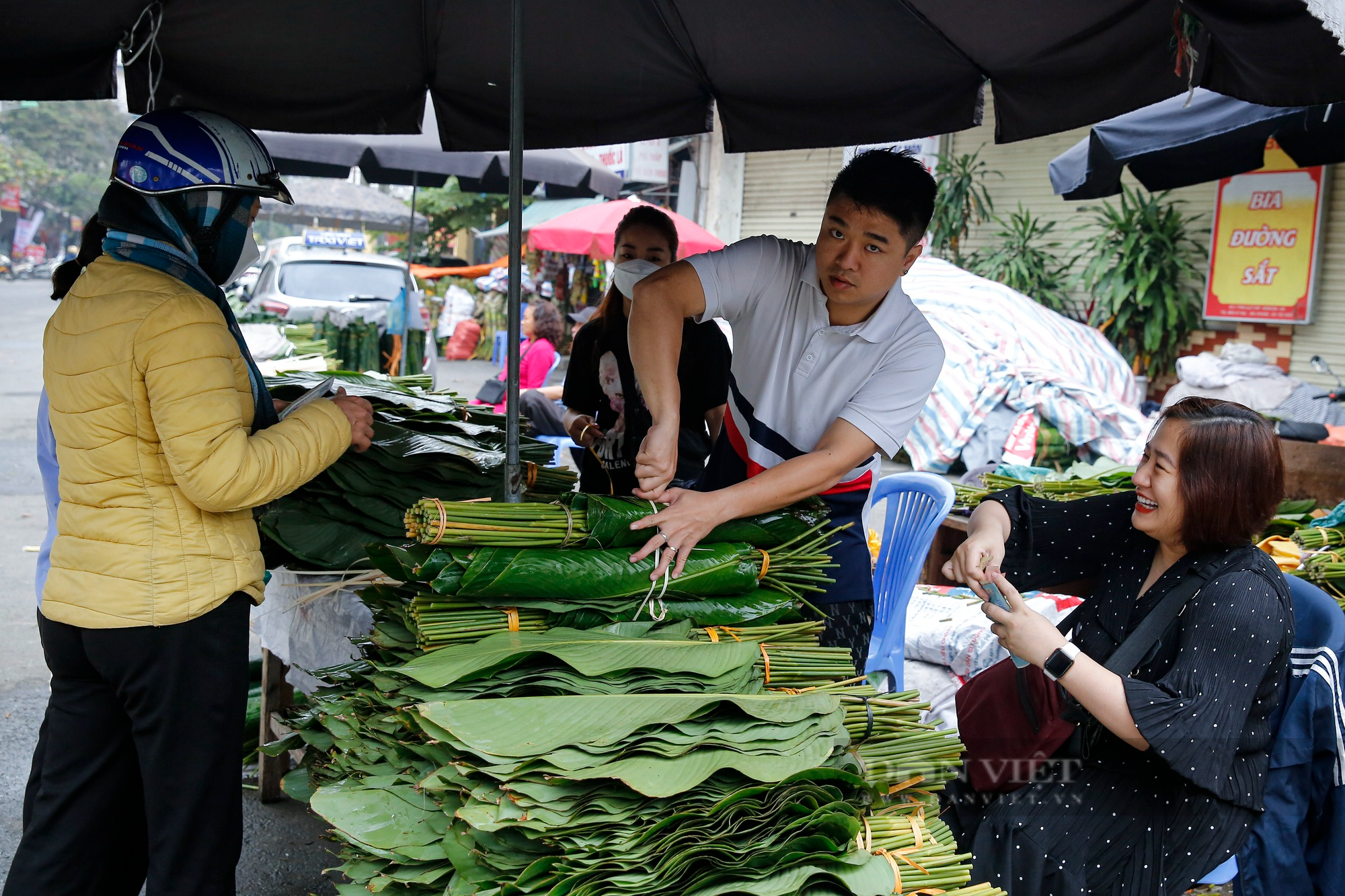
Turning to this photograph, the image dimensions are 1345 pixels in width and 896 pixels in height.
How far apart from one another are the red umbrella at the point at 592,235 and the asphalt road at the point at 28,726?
18.1ft

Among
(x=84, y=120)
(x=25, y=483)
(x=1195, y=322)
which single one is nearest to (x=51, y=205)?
(x=84, y=120)

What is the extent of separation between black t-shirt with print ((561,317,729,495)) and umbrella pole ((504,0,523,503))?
1.02 meters

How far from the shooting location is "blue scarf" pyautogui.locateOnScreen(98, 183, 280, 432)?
78.7 inches

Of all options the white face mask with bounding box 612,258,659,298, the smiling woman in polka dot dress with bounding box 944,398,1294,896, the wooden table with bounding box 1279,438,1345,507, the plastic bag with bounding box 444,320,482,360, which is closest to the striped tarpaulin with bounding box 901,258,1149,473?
the wooden table with bounding box 1279,438,1345,507

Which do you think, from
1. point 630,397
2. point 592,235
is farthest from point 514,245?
point 592,235

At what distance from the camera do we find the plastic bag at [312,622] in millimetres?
2893

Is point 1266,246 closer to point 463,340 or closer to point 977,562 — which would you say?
point 977,562

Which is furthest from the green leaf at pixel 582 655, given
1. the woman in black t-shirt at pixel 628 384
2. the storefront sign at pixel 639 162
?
the storefront sign at pixel 639 162

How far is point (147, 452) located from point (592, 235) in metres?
9.33

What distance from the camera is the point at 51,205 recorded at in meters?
53.2

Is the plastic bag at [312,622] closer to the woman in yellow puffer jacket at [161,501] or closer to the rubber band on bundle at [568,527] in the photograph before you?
the woman in yellow puffer jacket at [161,501]

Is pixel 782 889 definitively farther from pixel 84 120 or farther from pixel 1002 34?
pixel 84 120

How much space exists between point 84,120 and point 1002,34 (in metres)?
68.5

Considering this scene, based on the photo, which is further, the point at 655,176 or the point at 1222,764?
the point at 655,176
